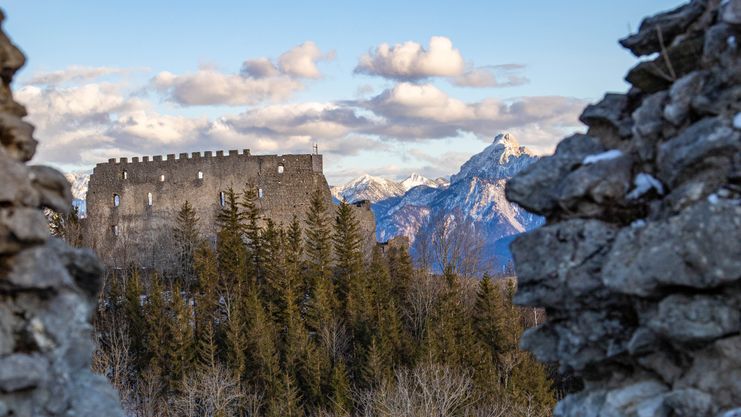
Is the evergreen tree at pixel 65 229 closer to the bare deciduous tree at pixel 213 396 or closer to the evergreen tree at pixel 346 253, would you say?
the bare deciduous tree at pixel 213 396

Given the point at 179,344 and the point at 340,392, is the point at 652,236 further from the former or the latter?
the point at 179,344

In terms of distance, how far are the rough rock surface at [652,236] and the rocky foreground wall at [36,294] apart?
415 cm

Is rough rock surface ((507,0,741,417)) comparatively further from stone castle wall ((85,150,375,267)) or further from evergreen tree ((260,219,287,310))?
stone castle wall ((85,150,375,267))

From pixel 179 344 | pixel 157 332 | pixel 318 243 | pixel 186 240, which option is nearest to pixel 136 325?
pixel 157 332

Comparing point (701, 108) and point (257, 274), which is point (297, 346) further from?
point (701, 108)

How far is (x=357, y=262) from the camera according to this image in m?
49.4

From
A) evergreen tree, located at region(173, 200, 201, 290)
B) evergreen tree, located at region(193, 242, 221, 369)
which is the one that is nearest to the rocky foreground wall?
evergreen tree, located at region(193, 242, 221, 369)

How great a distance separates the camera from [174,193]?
186ft

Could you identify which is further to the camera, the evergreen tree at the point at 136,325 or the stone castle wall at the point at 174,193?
the stone castle wall at the point at 174,193

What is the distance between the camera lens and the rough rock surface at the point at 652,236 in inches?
293

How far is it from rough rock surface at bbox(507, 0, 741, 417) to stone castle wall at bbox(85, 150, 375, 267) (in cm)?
4660

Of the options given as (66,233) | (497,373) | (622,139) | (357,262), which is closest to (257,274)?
(357,262)

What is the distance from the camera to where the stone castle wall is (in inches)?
2183

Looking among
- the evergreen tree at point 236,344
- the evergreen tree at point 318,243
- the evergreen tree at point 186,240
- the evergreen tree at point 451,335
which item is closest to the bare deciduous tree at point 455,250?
the evergreen tree at point 318,243
